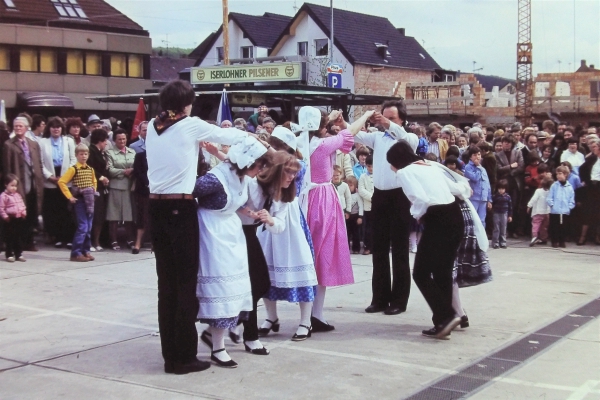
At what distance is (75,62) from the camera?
4831 cm

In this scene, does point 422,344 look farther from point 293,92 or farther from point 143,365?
point 293,92

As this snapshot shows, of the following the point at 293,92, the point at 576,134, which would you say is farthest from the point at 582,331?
the point at 293,92

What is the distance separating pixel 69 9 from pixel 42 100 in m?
9.66

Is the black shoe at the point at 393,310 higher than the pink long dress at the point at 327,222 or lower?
lower

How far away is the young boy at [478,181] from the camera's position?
1316 cm

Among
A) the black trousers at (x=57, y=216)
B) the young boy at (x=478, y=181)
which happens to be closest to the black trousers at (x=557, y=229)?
the young boy at (x=478, y=181)

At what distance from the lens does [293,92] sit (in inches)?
719

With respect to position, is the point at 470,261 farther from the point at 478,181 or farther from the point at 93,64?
the point at 93,64

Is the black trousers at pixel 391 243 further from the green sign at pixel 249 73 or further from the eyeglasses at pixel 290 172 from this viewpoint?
the green sign at pixel 249 73

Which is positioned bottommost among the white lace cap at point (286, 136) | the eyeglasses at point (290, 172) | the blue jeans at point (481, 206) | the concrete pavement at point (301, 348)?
the concrete pavement at point (301, 348)

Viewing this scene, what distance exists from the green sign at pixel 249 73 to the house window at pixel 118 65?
27.8m

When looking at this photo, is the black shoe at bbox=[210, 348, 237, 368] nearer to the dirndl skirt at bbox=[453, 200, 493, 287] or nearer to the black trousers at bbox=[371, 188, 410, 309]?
the dirndl skirt at bbox=[453, 200, 493, 287]

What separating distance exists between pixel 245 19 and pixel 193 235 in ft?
183

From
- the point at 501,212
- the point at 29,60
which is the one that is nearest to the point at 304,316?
the point at 501,212
